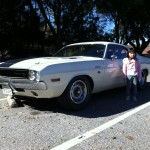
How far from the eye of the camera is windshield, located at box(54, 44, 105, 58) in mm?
7941

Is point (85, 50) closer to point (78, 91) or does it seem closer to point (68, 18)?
point (78, 91)

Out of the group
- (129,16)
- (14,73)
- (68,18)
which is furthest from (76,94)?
(129,16)

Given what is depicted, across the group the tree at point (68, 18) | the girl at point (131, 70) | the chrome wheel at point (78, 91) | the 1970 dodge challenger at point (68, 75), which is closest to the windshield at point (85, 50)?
the 1970 dodge challenger at point (68, 75)

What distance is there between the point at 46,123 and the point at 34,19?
18.0 m

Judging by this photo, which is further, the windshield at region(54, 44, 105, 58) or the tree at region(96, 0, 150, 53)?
the tree at region(96, 0, 150, 53)

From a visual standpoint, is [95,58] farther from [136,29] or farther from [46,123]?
[136,29]

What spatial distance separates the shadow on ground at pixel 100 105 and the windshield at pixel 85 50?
3.79 feet

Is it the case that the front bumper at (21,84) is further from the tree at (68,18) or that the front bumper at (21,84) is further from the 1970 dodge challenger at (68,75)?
the tree at (68,18)

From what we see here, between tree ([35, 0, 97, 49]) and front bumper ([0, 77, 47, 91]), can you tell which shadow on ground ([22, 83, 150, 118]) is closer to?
front bumper ([0, 77, 47, 91])

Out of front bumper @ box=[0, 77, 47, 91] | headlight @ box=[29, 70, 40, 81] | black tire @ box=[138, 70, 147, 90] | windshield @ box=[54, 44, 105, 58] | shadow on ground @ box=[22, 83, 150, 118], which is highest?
windshield @ box=[54, 44, 105, 58]

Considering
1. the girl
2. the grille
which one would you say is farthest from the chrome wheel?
the girl

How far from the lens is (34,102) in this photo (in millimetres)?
7656

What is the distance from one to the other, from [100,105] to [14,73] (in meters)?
2.10

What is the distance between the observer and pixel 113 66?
26.0ft
